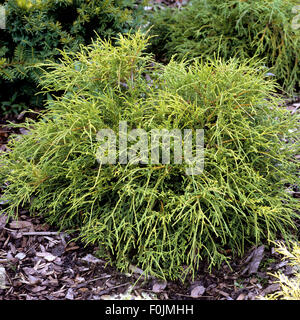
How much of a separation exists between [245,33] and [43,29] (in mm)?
1943

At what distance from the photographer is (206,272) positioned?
261 cm

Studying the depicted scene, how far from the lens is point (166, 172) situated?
7.89 ft

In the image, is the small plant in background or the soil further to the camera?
the soil

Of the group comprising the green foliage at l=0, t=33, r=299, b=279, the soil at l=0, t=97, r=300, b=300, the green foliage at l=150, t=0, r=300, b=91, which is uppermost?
the green foliage at l=150, t=0, r=300, b=91

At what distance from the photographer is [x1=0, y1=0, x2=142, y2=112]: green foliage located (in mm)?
3441

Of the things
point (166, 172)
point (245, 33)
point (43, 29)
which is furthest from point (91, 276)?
point (245, 33)

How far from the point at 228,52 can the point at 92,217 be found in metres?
2.33

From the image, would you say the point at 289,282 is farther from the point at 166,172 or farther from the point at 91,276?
the point at 91,276

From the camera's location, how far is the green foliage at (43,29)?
3.44m

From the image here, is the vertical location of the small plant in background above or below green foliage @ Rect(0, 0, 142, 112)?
below

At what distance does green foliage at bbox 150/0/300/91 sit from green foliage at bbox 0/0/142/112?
0.81 meters

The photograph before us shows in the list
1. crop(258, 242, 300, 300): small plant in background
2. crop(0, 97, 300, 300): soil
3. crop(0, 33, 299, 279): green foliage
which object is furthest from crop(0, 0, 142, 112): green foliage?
crop(258, 242, 300, 300): small plant in background

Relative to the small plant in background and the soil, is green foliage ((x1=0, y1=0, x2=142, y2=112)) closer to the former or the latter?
the soil

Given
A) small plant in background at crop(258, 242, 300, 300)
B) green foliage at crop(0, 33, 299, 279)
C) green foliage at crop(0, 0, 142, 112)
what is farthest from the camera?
green foliage at crop(0, 0, 142, 112)
